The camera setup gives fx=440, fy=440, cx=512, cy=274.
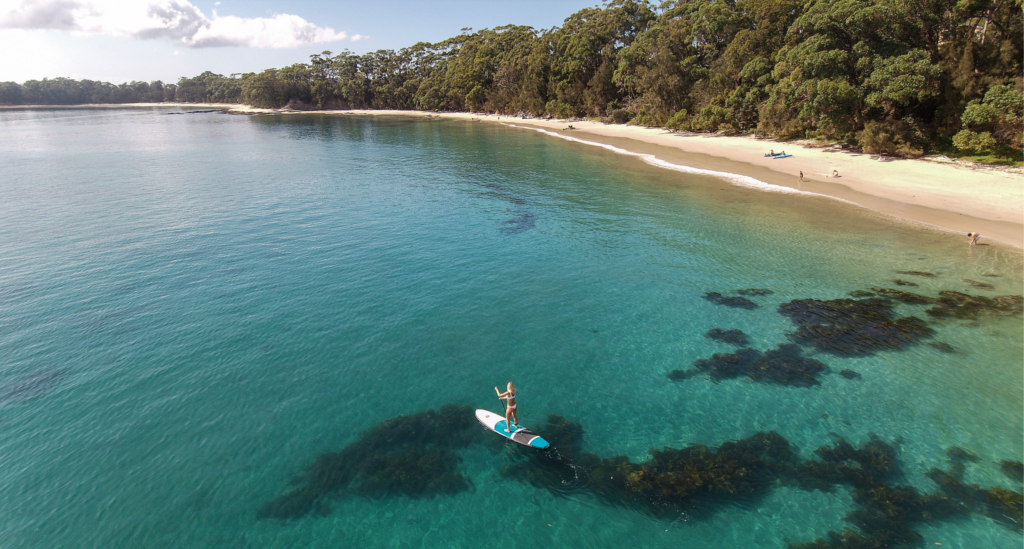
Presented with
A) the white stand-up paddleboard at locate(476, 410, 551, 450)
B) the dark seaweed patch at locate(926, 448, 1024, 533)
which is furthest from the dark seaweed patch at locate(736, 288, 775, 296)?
the white stand-up paddleboard at locate(476, 410, 551, 450)

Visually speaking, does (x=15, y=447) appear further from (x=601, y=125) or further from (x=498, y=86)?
(x=498, y=86)

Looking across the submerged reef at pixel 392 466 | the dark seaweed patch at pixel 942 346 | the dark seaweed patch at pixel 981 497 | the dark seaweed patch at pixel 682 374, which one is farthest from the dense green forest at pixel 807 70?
the submerged reef at pixel 392 466

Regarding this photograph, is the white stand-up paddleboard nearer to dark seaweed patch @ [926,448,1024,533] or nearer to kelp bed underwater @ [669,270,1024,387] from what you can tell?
kelp bed underwater @ [669,270,1024,387]

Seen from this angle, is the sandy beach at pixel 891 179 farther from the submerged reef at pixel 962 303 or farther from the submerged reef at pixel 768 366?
the submerged reef at pixel 768 366

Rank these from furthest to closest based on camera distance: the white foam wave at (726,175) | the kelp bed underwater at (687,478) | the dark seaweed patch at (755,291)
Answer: the white foam wave at (726,175) < the dark seaweed patch at (755,291) < the kelp bed underwater at (687,478)

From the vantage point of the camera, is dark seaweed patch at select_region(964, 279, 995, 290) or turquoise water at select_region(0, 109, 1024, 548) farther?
dark seaweed patch at select_region(964, 279, 995, 290)

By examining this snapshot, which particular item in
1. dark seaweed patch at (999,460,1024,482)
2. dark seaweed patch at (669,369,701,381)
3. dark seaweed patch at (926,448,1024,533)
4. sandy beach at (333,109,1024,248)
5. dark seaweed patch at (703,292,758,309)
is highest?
sandy beach at (333,109,1024,248)

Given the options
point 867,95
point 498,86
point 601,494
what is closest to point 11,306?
point 601,494

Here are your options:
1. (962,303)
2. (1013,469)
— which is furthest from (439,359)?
(962,303)
